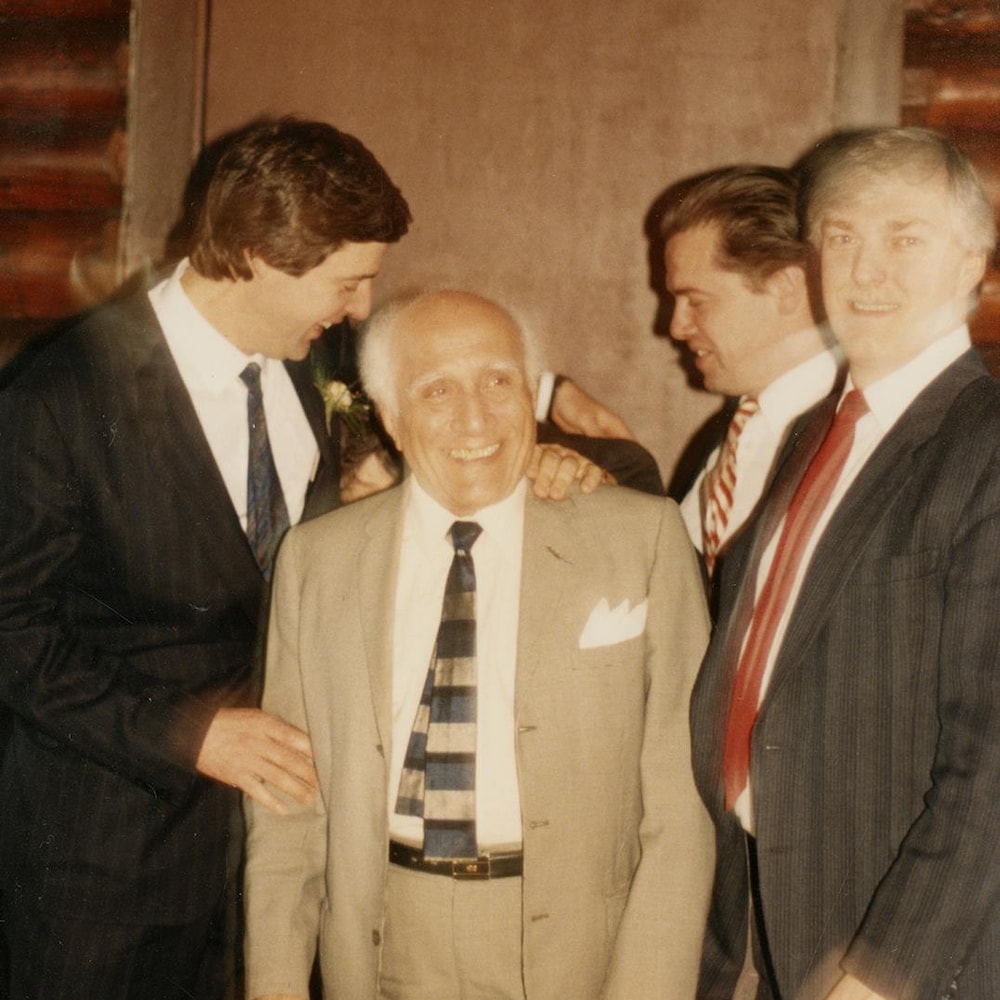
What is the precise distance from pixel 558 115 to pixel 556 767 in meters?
2.53

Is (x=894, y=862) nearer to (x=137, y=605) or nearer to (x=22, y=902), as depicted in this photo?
(x=137, y=605)

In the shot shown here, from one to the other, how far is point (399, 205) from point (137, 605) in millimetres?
1198

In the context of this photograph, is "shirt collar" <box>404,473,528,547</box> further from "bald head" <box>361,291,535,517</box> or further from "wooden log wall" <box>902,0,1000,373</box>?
"wooden log wall" <box>902,0,1000,373</box>

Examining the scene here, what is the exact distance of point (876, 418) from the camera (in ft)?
6.51

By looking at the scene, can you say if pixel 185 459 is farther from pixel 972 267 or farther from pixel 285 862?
pixel 972 267

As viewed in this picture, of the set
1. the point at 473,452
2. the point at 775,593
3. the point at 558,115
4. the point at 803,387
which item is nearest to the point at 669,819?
the point at 775,593

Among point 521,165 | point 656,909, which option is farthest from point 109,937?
point 521,165

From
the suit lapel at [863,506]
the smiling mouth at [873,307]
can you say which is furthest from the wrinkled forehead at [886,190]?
the suit lapel at [863,506]

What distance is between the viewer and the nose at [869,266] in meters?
1.94

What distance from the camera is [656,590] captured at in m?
2.13

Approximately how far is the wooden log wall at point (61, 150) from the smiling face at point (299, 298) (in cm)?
163

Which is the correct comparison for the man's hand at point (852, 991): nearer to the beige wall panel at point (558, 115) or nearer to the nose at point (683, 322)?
the nose at point (683, 322)

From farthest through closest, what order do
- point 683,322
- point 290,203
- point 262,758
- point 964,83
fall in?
1. point 964,83
2. point 683,322
3. point 290,203
4. point 262,758

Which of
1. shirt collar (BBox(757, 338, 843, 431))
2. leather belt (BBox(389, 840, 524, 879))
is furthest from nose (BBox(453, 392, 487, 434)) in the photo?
shirt collar (BBox(757, 338, 843, 431))
